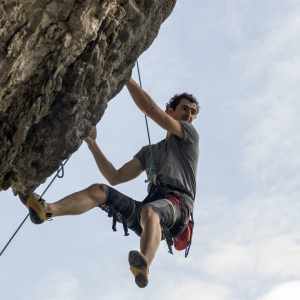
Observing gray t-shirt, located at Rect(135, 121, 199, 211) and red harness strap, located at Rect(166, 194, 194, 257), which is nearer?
gray t-shirt, located at Rect(135, 121, 199, 211)

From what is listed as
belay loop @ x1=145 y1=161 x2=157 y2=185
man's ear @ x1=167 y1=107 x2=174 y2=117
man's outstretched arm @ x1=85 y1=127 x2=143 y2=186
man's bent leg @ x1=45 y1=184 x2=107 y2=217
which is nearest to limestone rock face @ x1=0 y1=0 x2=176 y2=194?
man's bent leg @ x1=45 y1=184 x2=107 y2=217

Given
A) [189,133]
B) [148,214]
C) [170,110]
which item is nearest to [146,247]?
[148,214]

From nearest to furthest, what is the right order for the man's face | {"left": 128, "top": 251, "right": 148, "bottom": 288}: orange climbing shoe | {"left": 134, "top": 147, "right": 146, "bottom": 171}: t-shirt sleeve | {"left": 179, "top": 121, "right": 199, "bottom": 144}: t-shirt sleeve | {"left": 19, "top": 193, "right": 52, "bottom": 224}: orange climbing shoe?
{"left": 128, "top": 251, "right": 148, "bottom": 288}: orange climbing shoe
{"left": 19, "top": 193, "right": 52, "bottom": 224}: orange climbing shoe
{"left": 179, "top": 121, "right": 199, "bottom": 144}: t-shirt sleeve
{"left": 134, "top": 147, "right": 146, "bottom": 171}: t-shirt sleeve
the man's face

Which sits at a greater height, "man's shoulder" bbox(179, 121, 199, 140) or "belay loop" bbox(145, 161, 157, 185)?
"man's shoulder" bbox(179, 121, 199, 140)

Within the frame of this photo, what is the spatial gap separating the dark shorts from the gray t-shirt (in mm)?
181

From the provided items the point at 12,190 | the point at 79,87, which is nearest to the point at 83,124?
the point at 79,87

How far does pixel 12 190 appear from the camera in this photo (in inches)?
226

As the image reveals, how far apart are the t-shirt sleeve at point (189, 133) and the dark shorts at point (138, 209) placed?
778mm

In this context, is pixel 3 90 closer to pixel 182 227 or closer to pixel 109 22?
pixel 109 22

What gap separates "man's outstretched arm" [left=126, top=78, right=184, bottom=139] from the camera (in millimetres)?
6309

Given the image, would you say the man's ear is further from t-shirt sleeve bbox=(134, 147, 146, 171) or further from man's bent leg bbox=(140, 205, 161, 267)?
man's bent leg bbox=(140, 205, 161, 267)

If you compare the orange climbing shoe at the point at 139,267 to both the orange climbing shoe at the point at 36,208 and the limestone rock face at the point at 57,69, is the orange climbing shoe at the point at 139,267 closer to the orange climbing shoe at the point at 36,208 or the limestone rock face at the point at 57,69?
the orange climbing shoe at the point at 36,208

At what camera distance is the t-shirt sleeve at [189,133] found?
6.98 m

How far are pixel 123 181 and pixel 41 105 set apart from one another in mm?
2717
